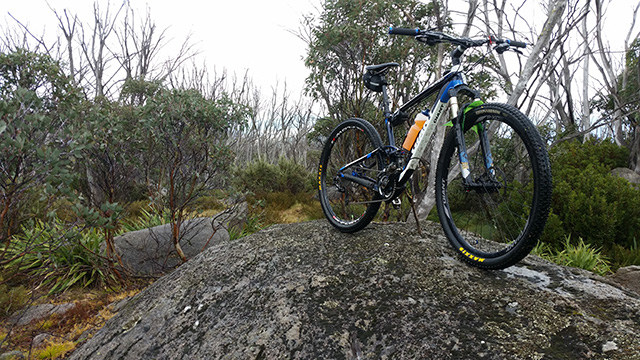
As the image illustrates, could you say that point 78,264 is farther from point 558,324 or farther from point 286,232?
point 558,324

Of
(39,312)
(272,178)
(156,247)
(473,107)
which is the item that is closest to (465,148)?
(473,107)

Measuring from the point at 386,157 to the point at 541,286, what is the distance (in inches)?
51.4

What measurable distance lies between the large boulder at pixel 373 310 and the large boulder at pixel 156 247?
2.60 metres

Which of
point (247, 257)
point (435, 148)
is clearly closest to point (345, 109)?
point (435, 148)

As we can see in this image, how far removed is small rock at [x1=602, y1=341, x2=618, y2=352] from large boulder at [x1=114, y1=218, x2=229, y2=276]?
4.28m

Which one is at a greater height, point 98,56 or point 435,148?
point 98,56

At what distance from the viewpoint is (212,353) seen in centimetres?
165

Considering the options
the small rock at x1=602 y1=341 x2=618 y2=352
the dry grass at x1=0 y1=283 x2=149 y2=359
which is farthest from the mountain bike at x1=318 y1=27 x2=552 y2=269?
the dry grass at x1=0 y1=283 x2=149 y2=359

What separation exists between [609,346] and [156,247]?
5075mm

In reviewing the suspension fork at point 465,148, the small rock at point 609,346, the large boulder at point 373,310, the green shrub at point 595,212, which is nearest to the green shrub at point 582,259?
the green shrub at point 595,212

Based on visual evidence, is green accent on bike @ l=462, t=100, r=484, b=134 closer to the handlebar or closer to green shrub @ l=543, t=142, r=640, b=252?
the handlebar

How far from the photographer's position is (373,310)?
66.6 inches

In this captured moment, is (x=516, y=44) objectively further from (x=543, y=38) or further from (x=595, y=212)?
(x=595, y=212)

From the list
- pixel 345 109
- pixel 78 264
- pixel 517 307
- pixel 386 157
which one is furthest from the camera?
pixel 345 109
